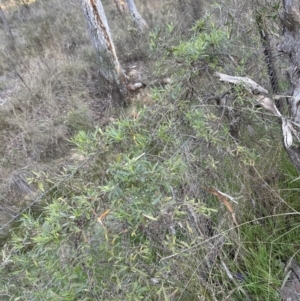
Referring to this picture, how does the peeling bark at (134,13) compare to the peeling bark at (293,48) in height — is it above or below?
below

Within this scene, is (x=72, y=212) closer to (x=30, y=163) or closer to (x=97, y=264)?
(x=97, y=264)

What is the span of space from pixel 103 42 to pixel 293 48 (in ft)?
11.3

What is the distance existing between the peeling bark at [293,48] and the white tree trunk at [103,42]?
3.20 m

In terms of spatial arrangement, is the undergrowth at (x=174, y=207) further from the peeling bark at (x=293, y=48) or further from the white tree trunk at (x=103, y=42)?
the white tree trunk at (x=103, y=42)

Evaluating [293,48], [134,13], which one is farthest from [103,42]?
[293,48]

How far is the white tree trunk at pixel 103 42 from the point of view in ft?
14.9

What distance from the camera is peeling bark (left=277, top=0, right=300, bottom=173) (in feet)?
5.19

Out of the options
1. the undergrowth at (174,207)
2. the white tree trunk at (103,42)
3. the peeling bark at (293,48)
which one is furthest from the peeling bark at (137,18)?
the peeling bark at (293,48)

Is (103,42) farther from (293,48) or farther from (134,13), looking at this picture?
(293,48)

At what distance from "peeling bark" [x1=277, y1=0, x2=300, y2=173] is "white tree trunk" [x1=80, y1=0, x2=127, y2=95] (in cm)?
320

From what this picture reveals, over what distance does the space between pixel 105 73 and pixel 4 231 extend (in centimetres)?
274

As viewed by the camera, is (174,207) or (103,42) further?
(103,42)

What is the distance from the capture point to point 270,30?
2160 millimetres

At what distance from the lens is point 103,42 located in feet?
15.3
